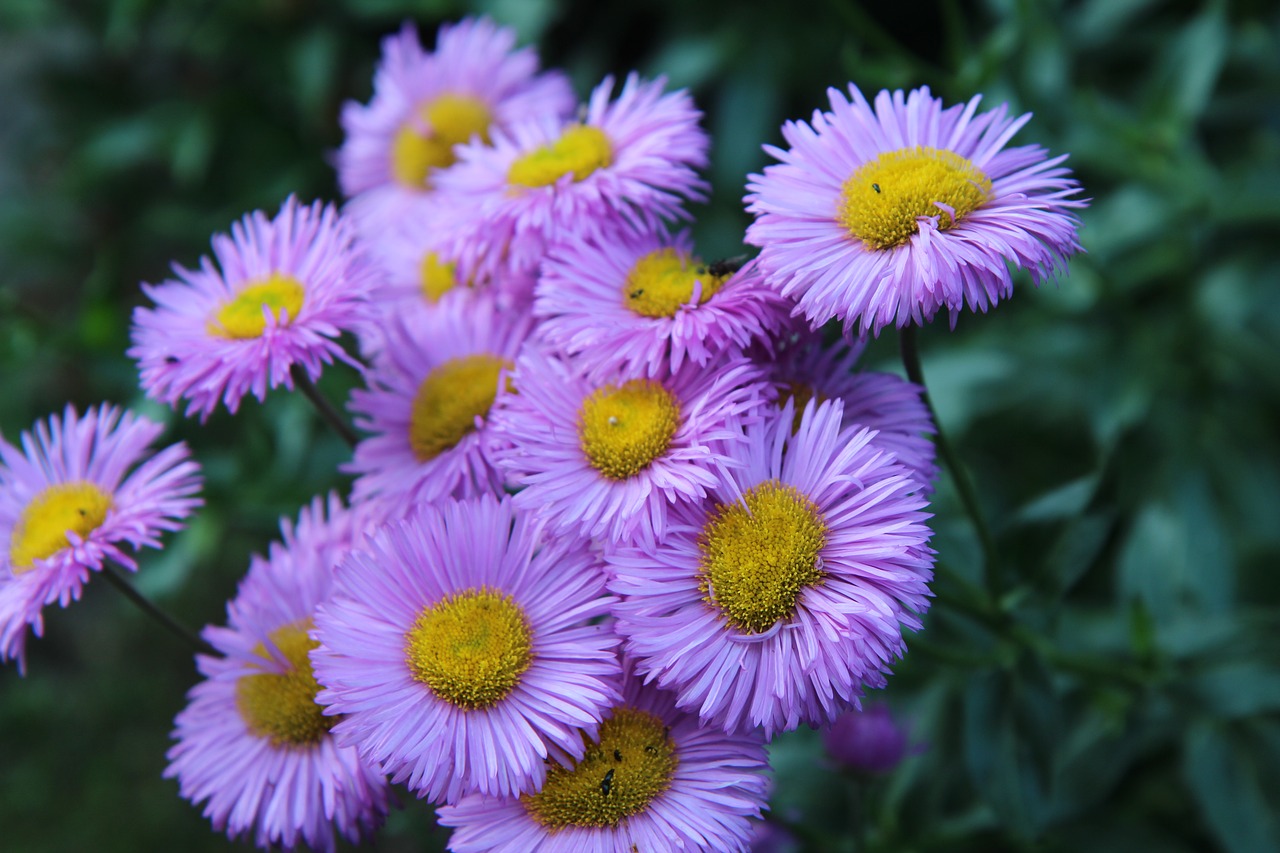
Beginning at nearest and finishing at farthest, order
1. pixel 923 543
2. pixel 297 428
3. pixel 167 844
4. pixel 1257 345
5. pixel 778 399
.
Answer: pixel 923 543 < pixel 778 399 < pixel 1257 345 < pixel 297 428 < pixel 167 844

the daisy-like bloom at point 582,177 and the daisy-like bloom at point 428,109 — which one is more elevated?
the daisy-like bloom at point 428,109

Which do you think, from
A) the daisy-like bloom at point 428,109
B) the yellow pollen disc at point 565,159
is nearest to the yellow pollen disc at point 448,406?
the yellow pollen disc at point 565,159

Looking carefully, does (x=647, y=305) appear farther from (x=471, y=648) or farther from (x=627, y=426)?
(x=471, y=648)

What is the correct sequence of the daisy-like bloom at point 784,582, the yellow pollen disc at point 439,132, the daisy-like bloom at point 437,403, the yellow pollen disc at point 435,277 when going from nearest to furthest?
the daisy-like bloom at point 784,582, the daisy-like bloom at point 437,403, the yellow pollen disc at point 435,277, the yellow pollen disc at point 439,132

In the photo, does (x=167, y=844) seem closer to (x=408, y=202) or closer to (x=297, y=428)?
(x=297, y=428)

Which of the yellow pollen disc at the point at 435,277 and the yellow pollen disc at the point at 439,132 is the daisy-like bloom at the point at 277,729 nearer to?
the yellow pollen disc at the point at 435,277

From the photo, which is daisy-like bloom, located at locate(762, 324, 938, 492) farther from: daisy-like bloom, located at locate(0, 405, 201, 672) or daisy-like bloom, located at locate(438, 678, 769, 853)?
daisy-like bloom, located at locate(0, 405, 201, 672)

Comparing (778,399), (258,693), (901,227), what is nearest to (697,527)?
(778,399)
